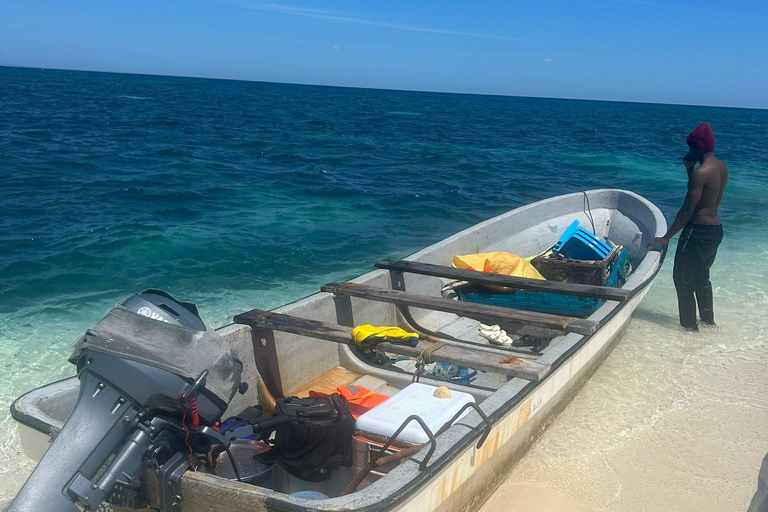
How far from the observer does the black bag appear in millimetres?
3291

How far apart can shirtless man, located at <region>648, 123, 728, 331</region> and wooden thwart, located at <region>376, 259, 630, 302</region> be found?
151cm

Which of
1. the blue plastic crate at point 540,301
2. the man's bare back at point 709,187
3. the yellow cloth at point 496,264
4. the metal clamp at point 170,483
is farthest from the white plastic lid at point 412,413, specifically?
the man's bare back at point 709,187

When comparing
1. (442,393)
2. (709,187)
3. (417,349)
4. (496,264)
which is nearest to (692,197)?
(709,187)

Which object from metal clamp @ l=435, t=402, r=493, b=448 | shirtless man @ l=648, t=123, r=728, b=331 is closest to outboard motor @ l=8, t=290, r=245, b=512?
metal clamp @ l=435, t=402, r=493, b=448

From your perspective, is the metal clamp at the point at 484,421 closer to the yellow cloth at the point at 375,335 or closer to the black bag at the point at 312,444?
the black bag at the point at 312,444

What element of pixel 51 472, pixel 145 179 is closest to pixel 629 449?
pixel 51 472

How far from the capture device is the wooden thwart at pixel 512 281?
5.21 m

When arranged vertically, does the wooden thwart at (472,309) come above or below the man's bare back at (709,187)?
below

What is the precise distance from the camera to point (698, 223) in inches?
250

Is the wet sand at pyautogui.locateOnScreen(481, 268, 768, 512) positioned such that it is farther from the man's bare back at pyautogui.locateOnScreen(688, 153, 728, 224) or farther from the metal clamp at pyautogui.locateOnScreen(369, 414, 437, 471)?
the man's bare back at pyautogui.locateOnScreen(688, 153, 728, 224)

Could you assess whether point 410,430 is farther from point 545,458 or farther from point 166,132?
point 166,132

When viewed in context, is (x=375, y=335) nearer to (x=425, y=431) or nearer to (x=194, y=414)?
(x=425, y=431)

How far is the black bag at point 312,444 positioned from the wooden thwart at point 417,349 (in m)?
0.85

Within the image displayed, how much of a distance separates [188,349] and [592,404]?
12.4 ft
